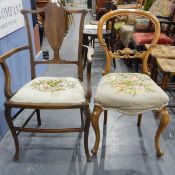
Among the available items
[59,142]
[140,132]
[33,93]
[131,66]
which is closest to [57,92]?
[33,93]

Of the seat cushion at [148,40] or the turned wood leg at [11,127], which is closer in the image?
the turned wood leg at [11,127]

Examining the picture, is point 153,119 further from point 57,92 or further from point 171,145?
point 57,92

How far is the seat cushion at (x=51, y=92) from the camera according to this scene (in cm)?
140

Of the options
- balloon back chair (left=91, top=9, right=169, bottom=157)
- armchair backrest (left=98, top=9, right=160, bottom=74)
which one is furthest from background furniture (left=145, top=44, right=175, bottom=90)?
balloon back chair (left=91, top=9, right=169, bottom=157)

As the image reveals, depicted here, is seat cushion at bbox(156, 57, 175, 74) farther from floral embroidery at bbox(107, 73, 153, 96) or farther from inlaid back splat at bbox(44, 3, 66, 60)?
inlaid back splat at bbox(44, 3, 66, 60)

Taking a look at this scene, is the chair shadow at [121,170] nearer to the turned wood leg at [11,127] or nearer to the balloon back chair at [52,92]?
the balloon back chair at [52,92]

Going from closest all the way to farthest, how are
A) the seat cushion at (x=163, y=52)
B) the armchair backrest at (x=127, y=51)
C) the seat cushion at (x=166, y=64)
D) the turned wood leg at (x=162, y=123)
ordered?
the turned wood leg at (x=162, y=123) → the armchair backrest at (x=127, y=51) → the seat cushion at (x=166, y=64) → the seat cushion at (x=163, y=52)

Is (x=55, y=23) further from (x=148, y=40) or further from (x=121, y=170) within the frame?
(x=148, y=40)

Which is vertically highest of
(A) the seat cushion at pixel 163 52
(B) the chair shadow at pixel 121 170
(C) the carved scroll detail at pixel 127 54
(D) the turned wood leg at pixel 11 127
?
(C) the carved scroll detail at pixel 127 54

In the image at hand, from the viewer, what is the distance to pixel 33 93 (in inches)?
56.9

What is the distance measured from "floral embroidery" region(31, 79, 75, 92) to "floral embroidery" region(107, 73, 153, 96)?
0.92ft

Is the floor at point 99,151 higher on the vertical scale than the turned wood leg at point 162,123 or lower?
lower

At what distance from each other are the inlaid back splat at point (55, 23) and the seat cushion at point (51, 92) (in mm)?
326

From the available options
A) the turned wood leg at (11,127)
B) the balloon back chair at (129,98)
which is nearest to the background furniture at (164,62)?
the balloon back chair at (129,98)
